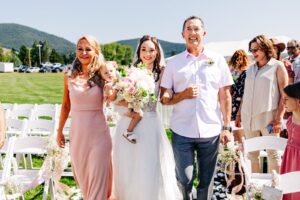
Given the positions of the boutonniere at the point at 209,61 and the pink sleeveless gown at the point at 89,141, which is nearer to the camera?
the boutonniere at the point at 209,61

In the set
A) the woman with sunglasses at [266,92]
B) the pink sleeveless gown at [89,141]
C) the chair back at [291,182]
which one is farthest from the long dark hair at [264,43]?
the chair back at [291,182]

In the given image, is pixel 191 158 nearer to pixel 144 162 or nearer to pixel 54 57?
pixel 144 162

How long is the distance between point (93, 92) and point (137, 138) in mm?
711

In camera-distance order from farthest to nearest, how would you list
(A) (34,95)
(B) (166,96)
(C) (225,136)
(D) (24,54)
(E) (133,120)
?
(D) (24,54) < (A) (34,95) < (E) (133,120) < (C) (225,136) < (B) (166,96)

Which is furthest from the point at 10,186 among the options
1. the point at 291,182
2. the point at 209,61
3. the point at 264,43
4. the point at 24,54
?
the point at 24,54

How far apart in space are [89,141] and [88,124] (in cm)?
20

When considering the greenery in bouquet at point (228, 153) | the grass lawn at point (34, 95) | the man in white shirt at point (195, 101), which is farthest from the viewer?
the grass lawn at point (34, 95)

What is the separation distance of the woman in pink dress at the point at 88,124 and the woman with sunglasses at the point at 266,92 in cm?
200

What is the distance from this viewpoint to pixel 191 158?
4129mm

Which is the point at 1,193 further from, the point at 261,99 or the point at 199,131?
the point at 261,99

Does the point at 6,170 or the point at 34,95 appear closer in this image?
the point at 6,170

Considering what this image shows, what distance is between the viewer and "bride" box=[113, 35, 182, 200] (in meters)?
4.40

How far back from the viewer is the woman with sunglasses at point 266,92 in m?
5.00

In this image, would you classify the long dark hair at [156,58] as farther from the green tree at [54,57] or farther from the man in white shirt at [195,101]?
the green tree at [54,57]
